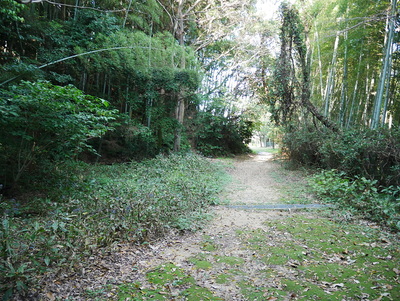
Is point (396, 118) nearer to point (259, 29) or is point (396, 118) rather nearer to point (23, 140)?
point (259, 29)

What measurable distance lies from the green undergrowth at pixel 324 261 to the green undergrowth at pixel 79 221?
1.23 m

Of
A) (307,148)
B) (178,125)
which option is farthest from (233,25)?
(307,148)

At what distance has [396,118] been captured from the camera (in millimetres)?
10680

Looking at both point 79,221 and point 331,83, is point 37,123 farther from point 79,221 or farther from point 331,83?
point 331,83

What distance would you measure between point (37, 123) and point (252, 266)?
391 cm

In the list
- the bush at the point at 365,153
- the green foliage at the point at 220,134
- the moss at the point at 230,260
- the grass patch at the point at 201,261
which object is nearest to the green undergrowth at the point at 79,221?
the grass patch at the point at 201,261

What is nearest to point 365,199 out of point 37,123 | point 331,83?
point 37,123

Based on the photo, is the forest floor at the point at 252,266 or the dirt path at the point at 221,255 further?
the dirt path at the point at 221,255

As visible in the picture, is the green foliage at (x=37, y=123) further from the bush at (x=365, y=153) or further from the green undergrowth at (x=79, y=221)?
the bush at (x=365, y=153)

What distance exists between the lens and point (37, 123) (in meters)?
3.92

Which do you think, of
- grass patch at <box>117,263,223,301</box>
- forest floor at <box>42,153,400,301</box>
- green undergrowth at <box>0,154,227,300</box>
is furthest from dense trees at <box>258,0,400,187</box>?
grass patch at <box>117,263,223,301</box>

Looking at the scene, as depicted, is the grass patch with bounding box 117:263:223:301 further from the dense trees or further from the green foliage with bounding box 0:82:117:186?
the dense trees

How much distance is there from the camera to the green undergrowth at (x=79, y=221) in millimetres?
1773

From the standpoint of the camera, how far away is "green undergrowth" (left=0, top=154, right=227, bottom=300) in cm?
177
